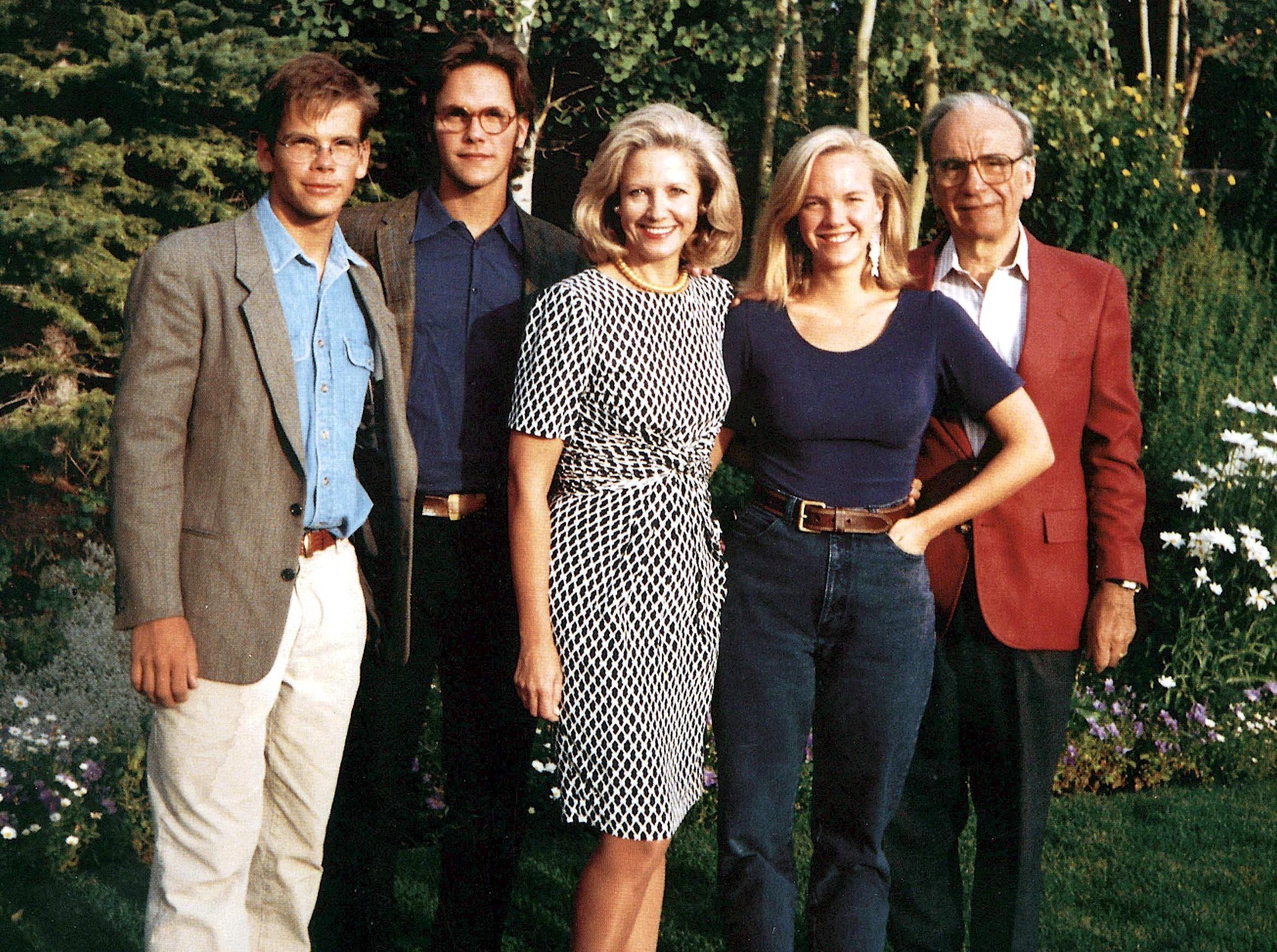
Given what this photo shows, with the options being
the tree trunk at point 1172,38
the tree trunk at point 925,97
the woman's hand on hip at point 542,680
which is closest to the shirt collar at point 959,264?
the woman's hand on hip at point 542,680

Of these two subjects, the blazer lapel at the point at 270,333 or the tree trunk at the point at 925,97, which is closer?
the blazer lapel at the point at 270,333

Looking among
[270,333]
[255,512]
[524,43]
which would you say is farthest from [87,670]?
[524,43]

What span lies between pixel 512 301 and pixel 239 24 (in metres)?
5.40

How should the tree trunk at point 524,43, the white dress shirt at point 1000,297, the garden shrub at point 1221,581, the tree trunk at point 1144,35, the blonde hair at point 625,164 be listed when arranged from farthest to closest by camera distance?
the tree trunk at point 1144,35, the tree trunk at point 524,43, the garden shrub at point 1221,581, the white dress shirt at point 1000,297, the blonde hair at point 625,164

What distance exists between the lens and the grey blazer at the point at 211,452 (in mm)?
2395

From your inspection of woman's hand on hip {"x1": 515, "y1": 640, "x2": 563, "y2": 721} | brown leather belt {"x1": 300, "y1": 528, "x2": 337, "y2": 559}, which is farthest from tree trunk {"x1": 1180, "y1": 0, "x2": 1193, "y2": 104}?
brown leather belt {"x1": 300, "y1": 528, "x2": 337, "y2": 559}

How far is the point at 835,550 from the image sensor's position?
8.73 feet

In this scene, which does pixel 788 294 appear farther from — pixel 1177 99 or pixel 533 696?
pixel 1177 99

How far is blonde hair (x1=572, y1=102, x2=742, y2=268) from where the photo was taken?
275 centimetres

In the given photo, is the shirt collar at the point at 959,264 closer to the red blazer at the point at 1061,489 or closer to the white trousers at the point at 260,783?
the red blazer at the point at 1061,489

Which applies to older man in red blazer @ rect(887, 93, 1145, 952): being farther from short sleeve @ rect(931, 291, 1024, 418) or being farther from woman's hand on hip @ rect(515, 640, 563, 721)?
woman's hand on hip @ rect(515, 640, 563, 721)

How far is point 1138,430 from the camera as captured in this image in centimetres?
311

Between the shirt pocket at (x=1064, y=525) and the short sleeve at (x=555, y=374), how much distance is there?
124 centimetres

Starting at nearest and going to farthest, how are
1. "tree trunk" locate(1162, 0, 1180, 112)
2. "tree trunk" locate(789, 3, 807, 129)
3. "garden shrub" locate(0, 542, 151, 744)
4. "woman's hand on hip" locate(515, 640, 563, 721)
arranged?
"woman's hand on hip" locate(515, 640, 563, 721)
"garden shrub" locate(0, 542, 151, 744)
"tree trunk" locate(789, 3, 807, 129)
"tree trunk" locate(1162, 0, 1180, 112)
